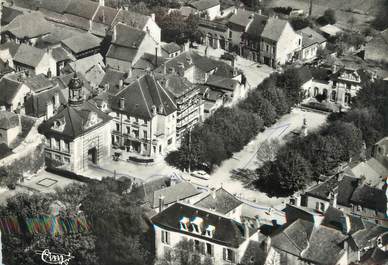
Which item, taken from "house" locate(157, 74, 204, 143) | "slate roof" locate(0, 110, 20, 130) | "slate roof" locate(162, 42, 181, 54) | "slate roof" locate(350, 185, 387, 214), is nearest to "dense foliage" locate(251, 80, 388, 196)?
"slate roof" locate(350, 185, 387, 214)

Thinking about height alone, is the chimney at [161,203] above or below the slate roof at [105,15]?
below

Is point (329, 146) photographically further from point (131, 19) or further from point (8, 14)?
point (8, 14)

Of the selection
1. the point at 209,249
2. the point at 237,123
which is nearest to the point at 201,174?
the point at 237,123

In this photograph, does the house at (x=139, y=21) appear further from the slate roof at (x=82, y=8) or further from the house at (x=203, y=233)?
the house at (x=203, y=233)

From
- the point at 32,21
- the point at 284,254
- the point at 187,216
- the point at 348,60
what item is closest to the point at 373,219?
the point at 284,254

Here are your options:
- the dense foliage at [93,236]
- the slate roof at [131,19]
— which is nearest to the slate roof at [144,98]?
the dense foliage at [93,236]

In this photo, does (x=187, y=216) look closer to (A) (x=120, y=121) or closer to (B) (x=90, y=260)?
(B) (x=90, y=260)
